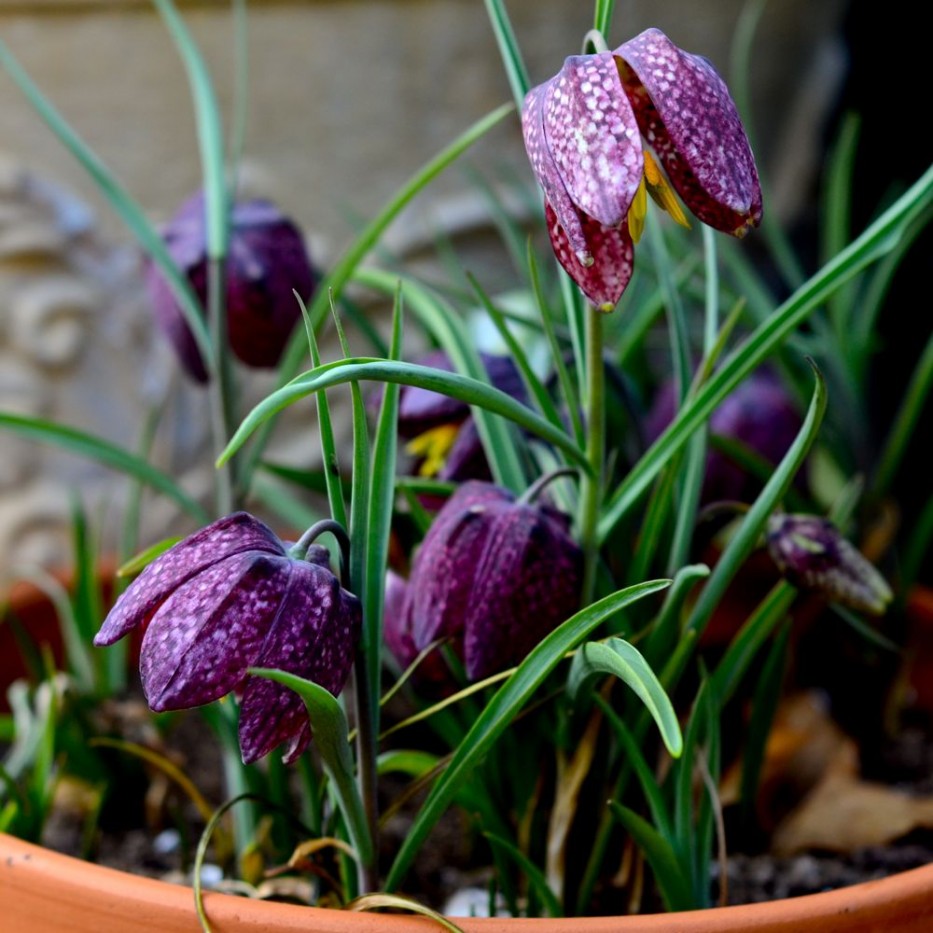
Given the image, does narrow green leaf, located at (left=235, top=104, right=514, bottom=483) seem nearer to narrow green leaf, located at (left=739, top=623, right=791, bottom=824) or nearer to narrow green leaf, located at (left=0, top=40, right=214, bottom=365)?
narrow green leaf, located at (left=0, top=40, right=214, bottom=365)

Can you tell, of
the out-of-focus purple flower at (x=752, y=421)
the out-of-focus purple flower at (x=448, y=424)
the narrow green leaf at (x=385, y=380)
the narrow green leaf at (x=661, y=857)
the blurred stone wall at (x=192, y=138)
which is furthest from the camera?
the blurred stone wall at (x=192, y=138)

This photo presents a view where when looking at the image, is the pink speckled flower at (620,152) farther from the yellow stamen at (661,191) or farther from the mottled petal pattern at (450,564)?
the mottled petal pattern at (450,564)

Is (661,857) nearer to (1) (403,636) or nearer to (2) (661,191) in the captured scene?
(1) (403,636)

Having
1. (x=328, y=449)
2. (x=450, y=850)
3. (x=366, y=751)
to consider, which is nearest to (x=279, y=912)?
(x=366, y=751)

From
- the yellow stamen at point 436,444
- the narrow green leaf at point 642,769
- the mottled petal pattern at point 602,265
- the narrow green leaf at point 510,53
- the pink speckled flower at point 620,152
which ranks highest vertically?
the narrow green leaf at point 510,53

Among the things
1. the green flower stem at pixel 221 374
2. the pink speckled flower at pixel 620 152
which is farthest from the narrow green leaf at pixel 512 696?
the green flower stem at pixel 221 374

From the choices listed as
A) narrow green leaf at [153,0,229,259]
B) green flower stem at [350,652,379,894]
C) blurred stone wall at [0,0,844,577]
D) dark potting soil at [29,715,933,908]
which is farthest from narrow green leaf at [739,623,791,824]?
blurred stone wall at [0,0,844,577]

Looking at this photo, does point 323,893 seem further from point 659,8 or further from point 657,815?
point 659,8
